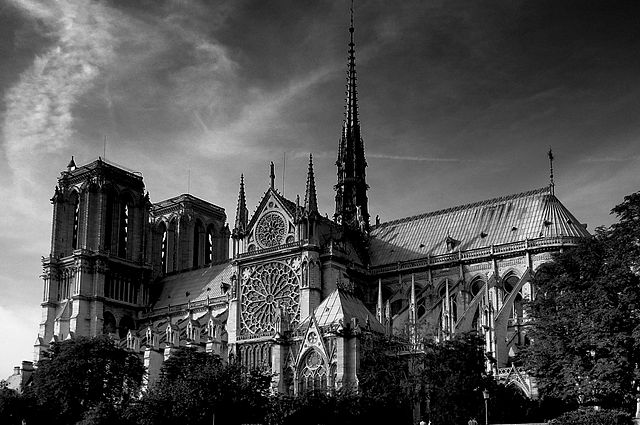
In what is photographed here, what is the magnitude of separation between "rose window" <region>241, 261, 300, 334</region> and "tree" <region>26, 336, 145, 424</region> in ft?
41.1

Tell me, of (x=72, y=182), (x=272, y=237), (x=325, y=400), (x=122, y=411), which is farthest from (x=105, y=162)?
(x=325, y=400)

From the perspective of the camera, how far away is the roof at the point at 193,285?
313 feet

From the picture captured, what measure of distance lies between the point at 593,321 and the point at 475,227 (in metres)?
37.5

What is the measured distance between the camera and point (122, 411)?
59.8 meters

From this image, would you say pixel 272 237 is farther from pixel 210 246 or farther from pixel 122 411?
pixel 210 246

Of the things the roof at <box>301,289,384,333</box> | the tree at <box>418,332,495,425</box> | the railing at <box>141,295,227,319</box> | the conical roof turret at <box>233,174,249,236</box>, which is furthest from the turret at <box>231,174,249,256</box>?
the tree at <box>418,332,495,425</box>

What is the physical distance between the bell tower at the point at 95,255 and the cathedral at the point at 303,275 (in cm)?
15

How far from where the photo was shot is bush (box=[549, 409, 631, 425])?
40.2m

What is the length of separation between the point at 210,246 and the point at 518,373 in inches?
2507

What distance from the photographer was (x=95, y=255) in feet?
321

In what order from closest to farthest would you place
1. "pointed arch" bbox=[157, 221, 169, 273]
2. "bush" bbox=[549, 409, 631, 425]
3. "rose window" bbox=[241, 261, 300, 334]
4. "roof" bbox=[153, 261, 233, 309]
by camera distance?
"bush" bbox=[549, 409, 631, 425], "rose window" bbox=[241, 261, 300, 334], "roof" bbox=[153, 261, 233, 309], "pointed arch" bbox=[157, 221, 169, 273]

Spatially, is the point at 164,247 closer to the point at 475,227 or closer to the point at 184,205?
the point at 184,205

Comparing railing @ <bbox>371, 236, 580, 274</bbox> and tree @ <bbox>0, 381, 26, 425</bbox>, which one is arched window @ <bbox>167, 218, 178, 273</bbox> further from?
tree @ <bbox>0, 381, 26, 425</bbox>

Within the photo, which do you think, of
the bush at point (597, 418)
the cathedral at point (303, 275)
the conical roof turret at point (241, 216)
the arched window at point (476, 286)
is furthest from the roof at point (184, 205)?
the bush at point (597, 418)
